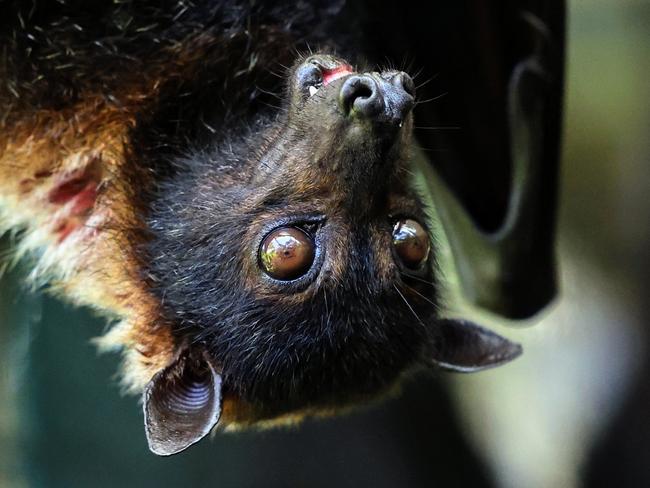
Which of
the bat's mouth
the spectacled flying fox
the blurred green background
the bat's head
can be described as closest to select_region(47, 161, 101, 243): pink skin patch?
the spectacled flying fox

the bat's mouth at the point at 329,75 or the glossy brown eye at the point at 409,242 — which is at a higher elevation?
the bat's mouth at the point at 329,75

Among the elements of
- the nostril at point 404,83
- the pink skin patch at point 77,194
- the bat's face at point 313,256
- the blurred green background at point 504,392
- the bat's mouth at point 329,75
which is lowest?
the blurred green background at point 504,392

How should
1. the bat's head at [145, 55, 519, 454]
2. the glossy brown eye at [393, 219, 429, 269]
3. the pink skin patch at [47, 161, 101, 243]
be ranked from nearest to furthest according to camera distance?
the bat's head at [145, 55, 519, 454] → the glossy brown eye at [393, 219, 429, 269] → the pink skin patch at [47, 161, 101, 243]

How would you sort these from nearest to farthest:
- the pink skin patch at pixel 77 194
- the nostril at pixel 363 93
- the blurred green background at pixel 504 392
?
the nostril at pixel 363 93 → the pink skin patch at pixel 77 194 → the blurred green background at pixel 504 392

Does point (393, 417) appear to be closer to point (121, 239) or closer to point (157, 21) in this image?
point (121, 239)

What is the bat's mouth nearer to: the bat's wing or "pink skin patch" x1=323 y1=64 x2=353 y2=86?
"pink skin patch" x1=323 y1=64 x2=353 y2=86

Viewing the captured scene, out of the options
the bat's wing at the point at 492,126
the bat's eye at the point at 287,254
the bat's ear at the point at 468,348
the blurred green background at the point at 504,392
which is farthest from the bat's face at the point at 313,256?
the blurred green background at the point at 504,392

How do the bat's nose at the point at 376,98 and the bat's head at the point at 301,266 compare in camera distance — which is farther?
the bat's head at the point at 301,266

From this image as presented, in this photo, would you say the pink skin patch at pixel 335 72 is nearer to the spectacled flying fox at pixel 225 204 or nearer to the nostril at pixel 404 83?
the spectacled flying fox at pixel 225 204

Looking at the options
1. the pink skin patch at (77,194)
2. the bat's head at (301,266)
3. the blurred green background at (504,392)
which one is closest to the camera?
the bat's head at (301,266)
